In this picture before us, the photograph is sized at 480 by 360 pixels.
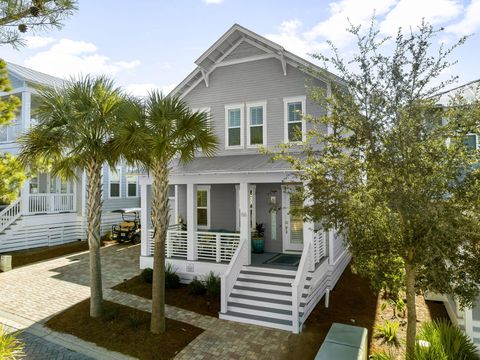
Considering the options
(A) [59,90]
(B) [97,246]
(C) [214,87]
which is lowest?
(B) [97,246]

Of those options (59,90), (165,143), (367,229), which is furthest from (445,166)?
(59,90)

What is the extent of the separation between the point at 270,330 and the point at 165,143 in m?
6.21

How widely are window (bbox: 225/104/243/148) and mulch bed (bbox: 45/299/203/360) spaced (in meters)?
8.25

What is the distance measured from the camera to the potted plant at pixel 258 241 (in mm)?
14414

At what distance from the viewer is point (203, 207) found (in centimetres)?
1652

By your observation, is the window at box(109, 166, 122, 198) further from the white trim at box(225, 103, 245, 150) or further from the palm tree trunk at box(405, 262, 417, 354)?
the palm tree trunk at box(405, 262, 417, 354)

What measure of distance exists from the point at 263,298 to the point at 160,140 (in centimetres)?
602

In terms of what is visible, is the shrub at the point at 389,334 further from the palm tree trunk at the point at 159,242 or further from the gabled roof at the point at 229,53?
the gabled roof at the point at 229,53

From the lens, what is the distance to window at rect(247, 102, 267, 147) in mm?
14283

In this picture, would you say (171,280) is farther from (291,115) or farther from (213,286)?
(291,115)

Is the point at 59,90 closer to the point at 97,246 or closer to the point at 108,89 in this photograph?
the point at 108,89

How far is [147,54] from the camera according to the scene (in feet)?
39.3

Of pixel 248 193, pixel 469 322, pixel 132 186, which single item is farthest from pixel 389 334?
pixel 132 186

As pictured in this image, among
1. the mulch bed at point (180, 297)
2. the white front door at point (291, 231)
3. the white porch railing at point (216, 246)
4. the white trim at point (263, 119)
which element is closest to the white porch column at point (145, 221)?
the mulch bed at point (180, 297)
